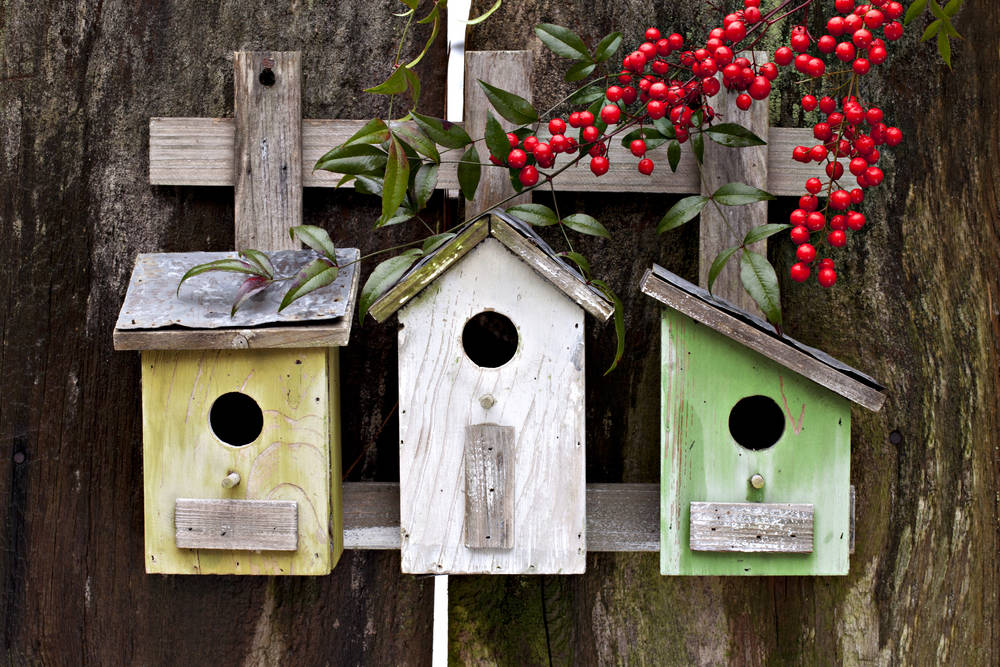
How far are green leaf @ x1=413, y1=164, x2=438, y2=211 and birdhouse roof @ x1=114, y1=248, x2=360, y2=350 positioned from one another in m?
0.14

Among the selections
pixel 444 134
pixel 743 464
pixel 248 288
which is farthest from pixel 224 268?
pixel 743 464

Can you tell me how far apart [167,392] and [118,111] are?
0.56m

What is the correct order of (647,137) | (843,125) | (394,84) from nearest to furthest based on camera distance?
(394,84) → (843,125) → (647,137)

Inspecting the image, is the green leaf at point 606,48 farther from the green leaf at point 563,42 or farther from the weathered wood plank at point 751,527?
the weathered wood plank at point 751,527

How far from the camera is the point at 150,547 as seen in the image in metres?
1.17

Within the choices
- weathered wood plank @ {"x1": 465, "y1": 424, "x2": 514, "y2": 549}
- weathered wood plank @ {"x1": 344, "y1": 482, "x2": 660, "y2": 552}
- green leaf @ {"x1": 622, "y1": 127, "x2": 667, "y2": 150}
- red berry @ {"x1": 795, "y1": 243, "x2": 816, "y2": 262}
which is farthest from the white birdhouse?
red berry @ {"x1": 795, "y1": 243, "x2": 816, "y2": 262}

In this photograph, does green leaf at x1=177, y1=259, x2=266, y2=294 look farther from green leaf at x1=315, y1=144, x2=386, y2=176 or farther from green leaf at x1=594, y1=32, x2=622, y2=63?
green leaf at x1=594, y1=32, x2=622, y2=63

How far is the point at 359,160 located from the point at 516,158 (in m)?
0.21

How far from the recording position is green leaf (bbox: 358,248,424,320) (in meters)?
1.12

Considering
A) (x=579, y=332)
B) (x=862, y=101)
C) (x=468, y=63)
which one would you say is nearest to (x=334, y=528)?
(x=579, y=332)

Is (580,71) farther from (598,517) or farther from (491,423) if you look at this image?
(598,517)

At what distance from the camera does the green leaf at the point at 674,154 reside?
1205 mm

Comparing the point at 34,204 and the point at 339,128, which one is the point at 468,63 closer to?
the point at 339,128

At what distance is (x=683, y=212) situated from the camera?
1.15 metres
